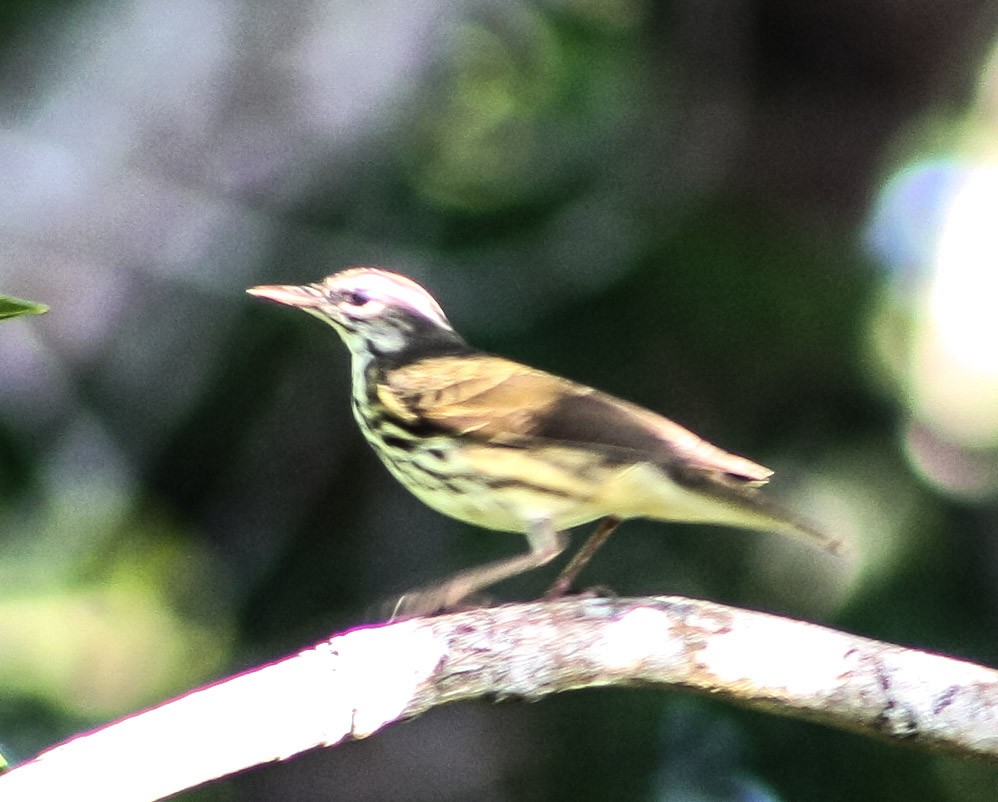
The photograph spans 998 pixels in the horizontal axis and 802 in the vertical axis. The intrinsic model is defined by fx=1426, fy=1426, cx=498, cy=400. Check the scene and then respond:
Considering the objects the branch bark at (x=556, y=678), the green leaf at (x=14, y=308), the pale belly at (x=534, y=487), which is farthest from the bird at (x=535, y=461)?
the green leaf at (x=14, y=308)

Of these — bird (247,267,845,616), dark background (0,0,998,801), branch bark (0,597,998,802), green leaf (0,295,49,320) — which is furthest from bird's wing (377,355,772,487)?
dark background (0,0,998,801)

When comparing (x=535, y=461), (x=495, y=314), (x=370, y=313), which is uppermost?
(x=370, y=313)

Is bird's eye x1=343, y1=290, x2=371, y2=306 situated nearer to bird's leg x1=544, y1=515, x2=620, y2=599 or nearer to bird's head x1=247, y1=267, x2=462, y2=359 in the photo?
bird's head x1=247, y1=267, x2=462, y2=359

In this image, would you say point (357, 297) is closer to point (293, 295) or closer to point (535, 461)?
point (293, 295)

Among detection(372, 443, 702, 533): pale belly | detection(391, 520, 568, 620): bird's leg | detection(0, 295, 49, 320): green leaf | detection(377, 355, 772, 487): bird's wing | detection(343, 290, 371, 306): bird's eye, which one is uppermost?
detection(0, 295, 49, 320): green leaf

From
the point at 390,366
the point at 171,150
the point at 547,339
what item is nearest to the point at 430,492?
the point at 390,366

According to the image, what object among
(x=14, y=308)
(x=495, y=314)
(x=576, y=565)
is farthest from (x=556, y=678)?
(x=495, y=314)

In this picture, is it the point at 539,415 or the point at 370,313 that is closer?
the point at 539,415
